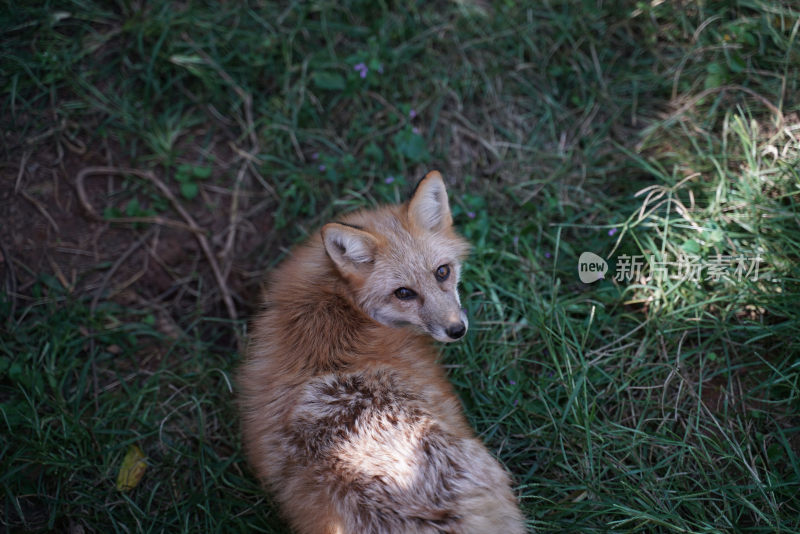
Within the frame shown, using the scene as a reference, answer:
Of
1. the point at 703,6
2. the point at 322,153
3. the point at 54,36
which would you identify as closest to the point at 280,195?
the point at 322,153

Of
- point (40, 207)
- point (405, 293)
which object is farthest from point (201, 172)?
point (405, 293)

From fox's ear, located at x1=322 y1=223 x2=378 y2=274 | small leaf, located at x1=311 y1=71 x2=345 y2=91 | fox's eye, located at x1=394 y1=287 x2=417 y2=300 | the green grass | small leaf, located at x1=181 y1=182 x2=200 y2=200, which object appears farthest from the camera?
small leaf, located at x1=311 y1=71 x2=345 y2=91

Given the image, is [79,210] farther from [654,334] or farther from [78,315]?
[654,334]

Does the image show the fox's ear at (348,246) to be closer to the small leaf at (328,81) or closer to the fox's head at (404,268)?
the fox's head at (404,268)

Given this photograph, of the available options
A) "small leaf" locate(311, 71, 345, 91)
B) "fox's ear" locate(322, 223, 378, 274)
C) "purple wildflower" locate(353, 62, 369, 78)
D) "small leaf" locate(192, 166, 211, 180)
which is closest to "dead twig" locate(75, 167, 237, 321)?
"small leaf" locate(192, 166, 211, 180)

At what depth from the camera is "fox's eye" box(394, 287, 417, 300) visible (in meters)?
2.86

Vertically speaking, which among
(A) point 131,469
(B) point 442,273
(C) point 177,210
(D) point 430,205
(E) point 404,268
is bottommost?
(A) point 131,469

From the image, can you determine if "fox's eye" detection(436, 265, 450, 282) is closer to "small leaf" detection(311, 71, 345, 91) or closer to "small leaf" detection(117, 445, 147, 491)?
"small leaf" detection(311, 71, 345, 91)

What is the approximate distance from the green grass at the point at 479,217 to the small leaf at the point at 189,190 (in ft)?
0.07

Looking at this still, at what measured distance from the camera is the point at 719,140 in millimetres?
3723

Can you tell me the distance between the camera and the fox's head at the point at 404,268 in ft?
9.06

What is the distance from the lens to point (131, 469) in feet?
10.3

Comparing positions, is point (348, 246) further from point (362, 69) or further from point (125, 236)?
point (125, 236)

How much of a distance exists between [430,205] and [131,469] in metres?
2.45
